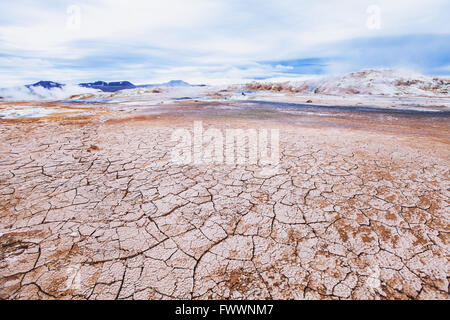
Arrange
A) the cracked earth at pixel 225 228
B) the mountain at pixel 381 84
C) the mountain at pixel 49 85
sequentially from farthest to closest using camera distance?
the mountain at pixel 49 85 → the mountain at pixel 381 84 → the cracked earth at pixel 225 228

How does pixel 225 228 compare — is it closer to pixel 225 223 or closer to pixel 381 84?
pixel 225 223

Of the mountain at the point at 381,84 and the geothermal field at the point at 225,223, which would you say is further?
the mountain at the point at 381,84

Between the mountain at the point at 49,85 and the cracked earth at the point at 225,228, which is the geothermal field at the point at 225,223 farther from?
the mountain at the point at 49,85

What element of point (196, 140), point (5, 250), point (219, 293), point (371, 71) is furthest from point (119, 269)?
point (371, 71)

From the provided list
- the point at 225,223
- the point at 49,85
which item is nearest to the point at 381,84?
the point at 225,223

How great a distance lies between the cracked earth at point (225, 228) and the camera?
4.83 ft

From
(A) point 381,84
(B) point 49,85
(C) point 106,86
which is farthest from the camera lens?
(C) point 106,86

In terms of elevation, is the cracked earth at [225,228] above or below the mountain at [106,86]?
below

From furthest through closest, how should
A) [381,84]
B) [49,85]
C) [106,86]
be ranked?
[106,86] → [49,85] → [381,84]

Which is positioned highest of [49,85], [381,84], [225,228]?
[49,85]

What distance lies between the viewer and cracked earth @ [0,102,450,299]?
147 centimetres

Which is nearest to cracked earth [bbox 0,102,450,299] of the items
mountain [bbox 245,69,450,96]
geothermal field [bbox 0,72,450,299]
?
geothermal field [bbox 0,72,450,299]

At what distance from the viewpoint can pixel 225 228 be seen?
Answer: 2.04 meters

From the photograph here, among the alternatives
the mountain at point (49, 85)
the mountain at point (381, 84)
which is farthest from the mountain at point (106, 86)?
the mountain at point (381, 84)
